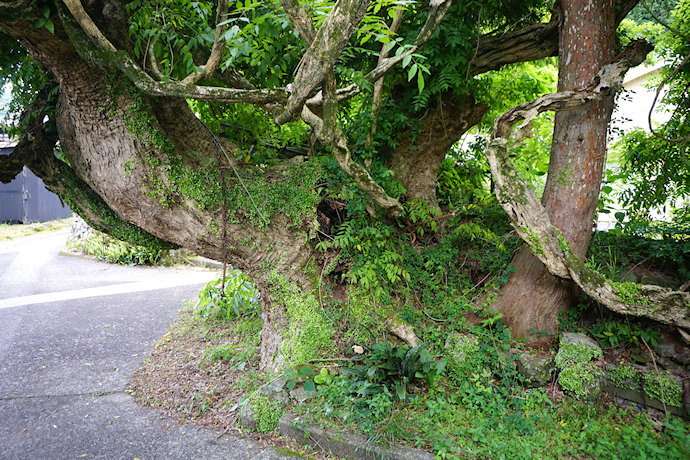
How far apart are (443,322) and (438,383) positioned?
2.32ft

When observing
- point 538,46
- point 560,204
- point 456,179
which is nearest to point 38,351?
point 456,179

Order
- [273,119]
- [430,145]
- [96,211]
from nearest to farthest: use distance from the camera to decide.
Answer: [273,119]
[96,211]
[430,145]

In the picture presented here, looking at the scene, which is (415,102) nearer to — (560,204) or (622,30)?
(560,204)

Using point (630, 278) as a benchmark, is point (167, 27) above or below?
above

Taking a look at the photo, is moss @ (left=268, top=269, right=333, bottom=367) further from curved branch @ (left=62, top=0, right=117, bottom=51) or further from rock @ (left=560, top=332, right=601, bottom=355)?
curved branch @ (left=62, top=0, right=117, bottom=51)

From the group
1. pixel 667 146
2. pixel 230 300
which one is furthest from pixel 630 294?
pixel 230 300

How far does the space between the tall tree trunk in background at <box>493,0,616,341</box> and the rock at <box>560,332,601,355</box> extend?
201 mm

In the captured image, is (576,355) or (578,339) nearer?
(576,355)

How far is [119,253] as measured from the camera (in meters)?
10.9

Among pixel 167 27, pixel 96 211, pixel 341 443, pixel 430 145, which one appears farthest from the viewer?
pixel 430 145

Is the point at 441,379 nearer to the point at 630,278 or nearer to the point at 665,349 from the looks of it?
the point at 665,349

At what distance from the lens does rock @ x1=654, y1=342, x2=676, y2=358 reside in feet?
11.4

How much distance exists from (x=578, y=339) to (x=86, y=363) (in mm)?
5597

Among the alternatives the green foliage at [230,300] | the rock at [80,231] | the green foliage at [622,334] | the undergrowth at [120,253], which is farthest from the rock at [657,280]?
the rock at [80,231]
